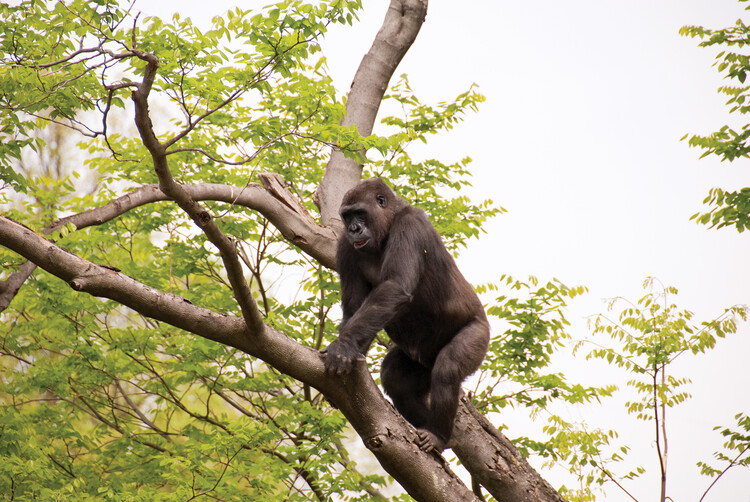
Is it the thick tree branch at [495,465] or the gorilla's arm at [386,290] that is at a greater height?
the gorilla's arm at [386,290]

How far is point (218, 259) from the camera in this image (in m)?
11.5

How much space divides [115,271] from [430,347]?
279 centimetres

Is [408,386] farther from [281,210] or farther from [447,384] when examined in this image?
[281,210]

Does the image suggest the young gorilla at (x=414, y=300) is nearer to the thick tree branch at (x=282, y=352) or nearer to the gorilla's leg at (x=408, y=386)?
the gorilla's leg at (x=408, y=386)

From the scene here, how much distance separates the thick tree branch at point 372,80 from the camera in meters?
8.09

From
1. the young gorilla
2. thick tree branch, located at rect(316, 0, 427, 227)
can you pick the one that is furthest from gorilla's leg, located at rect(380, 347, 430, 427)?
thick tree branch, located at rect(316, 0, 427, 227)

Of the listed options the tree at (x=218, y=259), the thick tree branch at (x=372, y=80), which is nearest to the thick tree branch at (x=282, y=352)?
the tree at (x=218, y=259)

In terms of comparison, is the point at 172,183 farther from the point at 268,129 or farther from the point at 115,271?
the point at 268,129

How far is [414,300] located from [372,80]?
4011 millimetres

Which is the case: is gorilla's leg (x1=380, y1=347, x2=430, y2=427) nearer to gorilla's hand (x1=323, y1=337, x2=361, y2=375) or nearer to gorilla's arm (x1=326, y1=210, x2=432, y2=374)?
gorilla's arm (x1=326, y1=210, x2=432, y2=374)

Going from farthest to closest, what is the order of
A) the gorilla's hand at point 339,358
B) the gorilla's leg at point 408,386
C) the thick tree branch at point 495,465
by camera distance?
the thick tree branch at point 495,465
the gorilla's leg at point 408,386
the gorilla's hand at point 339,358

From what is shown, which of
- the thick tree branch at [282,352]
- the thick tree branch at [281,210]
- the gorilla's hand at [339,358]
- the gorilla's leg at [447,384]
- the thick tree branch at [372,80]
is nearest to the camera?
the thick tree branch at [282,352]

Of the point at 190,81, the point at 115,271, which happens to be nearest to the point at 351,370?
the point at 115,271

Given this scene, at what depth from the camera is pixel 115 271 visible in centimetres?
424
